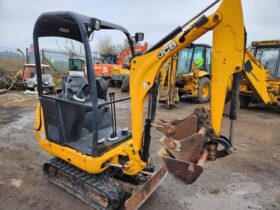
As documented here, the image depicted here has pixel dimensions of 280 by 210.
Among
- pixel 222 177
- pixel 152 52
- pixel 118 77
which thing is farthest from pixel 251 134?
pixel 118 77

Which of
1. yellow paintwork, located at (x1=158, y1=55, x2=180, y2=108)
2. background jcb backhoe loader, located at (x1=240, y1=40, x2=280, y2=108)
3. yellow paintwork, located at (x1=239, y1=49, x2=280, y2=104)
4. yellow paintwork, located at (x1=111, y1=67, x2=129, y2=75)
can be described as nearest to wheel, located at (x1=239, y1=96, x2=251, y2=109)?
background jcb backhoe loader, located at (x1=240, y1=40, x2=280, y2=108)

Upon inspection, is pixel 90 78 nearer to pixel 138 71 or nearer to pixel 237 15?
pixel 138 71

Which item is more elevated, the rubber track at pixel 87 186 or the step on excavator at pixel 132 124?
the step on excavator at pixel 132 124

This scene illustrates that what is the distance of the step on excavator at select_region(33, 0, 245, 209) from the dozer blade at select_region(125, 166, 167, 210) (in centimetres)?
1

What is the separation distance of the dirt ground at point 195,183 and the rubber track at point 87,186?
0.40 feet

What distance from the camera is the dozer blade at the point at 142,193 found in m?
2.46

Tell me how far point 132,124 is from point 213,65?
3.27ft

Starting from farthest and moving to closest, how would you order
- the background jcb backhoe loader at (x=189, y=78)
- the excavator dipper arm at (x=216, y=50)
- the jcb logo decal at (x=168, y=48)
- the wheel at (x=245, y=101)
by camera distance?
the wheel at (x=245, y=101) → the background jcb backhoe loader at (x=189, y=78) → the jcb logo decal at (x=168, y=48) → the excavator dipper arm at (x=216, y=50)

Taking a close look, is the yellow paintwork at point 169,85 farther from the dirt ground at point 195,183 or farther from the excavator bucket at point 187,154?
the excavator bucket at point 187,154

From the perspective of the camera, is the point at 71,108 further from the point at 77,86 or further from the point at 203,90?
the point at 203,90

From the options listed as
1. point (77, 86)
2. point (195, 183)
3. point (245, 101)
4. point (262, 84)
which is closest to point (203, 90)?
point (245, 101)

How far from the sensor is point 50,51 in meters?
16.9

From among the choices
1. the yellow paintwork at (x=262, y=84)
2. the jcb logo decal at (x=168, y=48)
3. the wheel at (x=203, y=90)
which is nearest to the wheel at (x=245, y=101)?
the yellow paintwork at (x=262, y=84)

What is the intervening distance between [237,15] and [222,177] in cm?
257
